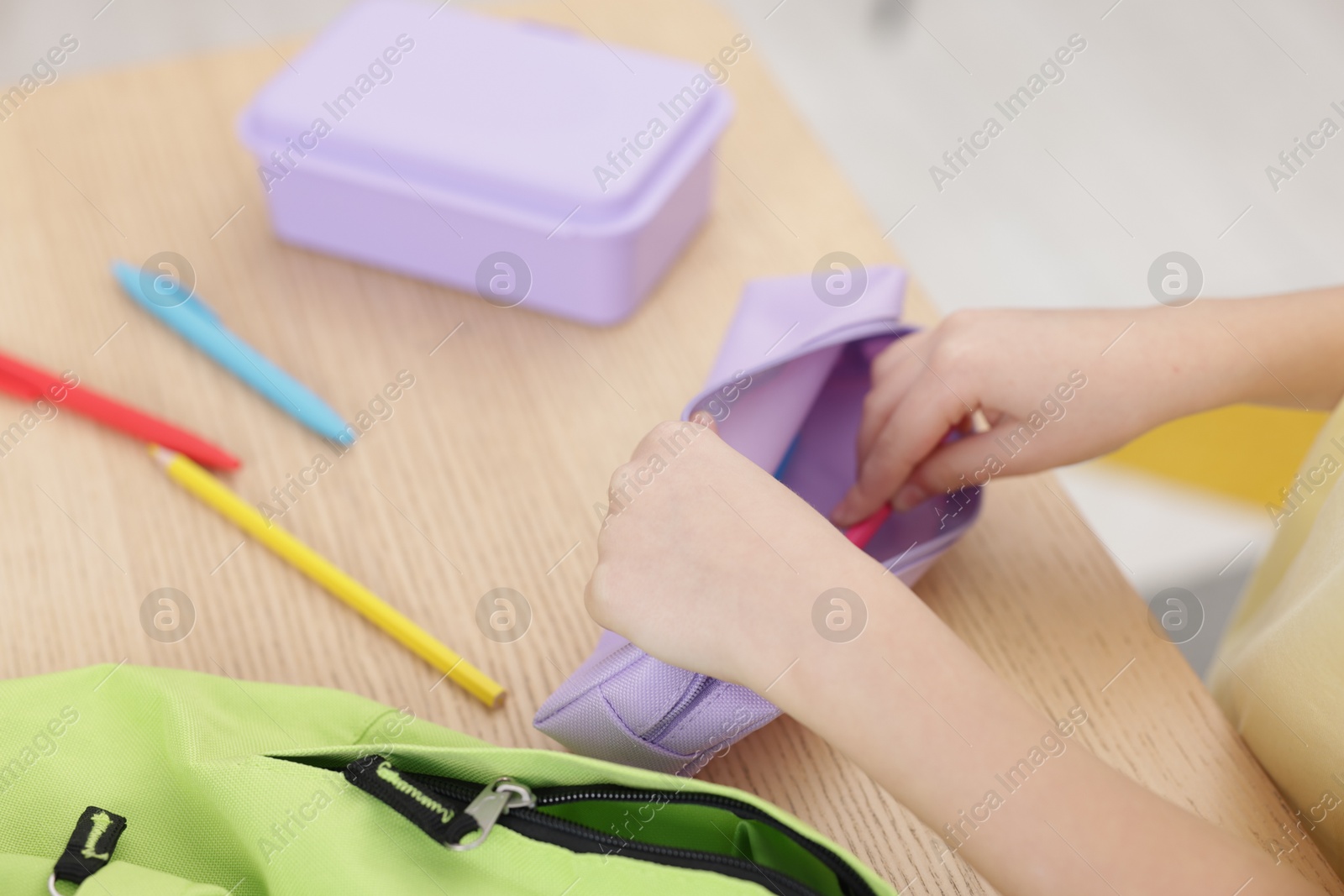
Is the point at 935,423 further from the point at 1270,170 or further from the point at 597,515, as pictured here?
the point at 1270,170

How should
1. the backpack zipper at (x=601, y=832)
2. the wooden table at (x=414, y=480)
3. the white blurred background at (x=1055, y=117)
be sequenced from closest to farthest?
the backpack zipper at (x=601, y=832)
the wooden table at (x=414, y=480)
the white blurred background at (x=1055, y=117)

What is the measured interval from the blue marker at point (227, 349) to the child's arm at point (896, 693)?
0.77ft

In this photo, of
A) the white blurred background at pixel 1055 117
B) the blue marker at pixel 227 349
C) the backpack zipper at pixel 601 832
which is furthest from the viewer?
the white blurred background at pixel 1055 117

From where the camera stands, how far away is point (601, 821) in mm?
429

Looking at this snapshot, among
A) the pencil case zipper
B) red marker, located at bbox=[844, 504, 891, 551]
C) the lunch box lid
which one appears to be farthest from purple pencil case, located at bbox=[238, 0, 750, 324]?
the pencil case zipper

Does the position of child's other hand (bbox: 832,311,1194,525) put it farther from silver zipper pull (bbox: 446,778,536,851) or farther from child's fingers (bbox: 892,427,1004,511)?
silver zipper pull (bbox: 446,778,536,851)

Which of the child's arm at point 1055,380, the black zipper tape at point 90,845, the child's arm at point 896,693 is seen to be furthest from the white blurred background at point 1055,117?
the black zipper tape at point 90,845

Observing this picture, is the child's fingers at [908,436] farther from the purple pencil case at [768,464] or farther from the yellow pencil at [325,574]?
the yellow pencil at [325,574]

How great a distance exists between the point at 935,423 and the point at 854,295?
10 cm

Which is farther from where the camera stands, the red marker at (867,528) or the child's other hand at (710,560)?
the red marker at (867,528)

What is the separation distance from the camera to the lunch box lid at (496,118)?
62 cm

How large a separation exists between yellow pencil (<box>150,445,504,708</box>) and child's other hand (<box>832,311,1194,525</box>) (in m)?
0.21

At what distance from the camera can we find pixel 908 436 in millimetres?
535

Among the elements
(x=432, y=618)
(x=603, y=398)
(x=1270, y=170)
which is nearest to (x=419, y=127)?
(x=603, y=398)
